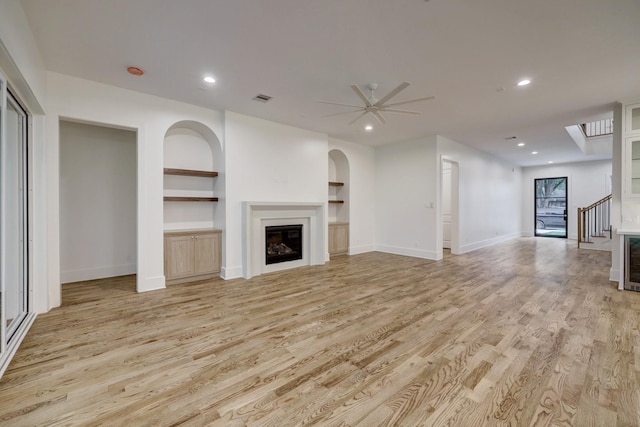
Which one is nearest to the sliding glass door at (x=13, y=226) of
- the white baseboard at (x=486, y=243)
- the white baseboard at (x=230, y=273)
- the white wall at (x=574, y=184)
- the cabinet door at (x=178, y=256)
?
the cabinet door at (x=178, y=256)

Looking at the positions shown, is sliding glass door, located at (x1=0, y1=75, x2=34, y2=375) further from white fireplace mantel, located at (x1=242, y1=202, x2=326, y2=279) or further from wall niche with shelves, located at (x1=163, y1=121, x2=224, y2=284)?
white fireplace mantel, located at (x1=242, y1=202, x2=326, y2=279)

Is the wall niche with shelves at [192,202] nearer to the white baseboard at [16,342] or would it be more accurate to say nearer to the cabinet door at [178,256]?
the cabinet door at [178,256]

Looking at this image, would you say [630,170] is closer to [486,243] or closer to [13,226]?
[486,243]

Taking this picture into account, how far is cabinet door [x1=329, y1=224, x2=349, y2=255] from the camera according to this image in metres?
6.44

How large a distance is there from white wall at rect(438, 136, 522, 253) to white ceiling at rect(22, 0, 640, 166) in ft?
8.62

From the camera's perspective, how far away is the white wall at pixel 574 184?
904 cm

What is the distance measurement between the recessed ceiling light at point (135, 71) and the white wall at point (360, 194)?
4036mm

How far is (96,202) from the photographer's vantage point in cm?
457

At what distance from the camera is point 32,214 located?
120 inches

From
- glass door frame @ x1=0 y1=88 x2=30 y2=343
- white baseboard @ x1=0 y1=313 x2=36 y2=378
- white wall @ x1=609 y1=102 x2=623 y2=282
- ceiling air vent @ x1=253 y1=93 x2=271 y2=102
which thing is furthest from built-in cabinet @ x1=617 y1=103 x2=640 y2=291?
glass door frame @ x1=0 y1=88 x2=30 y2=343

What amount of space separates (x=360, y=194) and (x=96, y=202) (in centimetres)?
547

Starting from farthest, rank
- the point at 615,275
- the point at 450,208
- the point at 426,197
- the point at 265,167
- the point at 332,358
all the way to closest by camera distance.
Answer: the point at 450,208, the point at 426,197, the point at 265,167, the point at 615,275, the point at 332,358

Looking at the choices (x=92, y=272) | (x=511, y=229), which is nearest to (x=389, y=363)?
(x=92, y=272)

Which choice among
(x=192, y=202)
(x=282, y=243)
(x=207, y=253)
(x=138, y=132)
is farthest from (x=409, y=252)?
(x=138, y=132)
